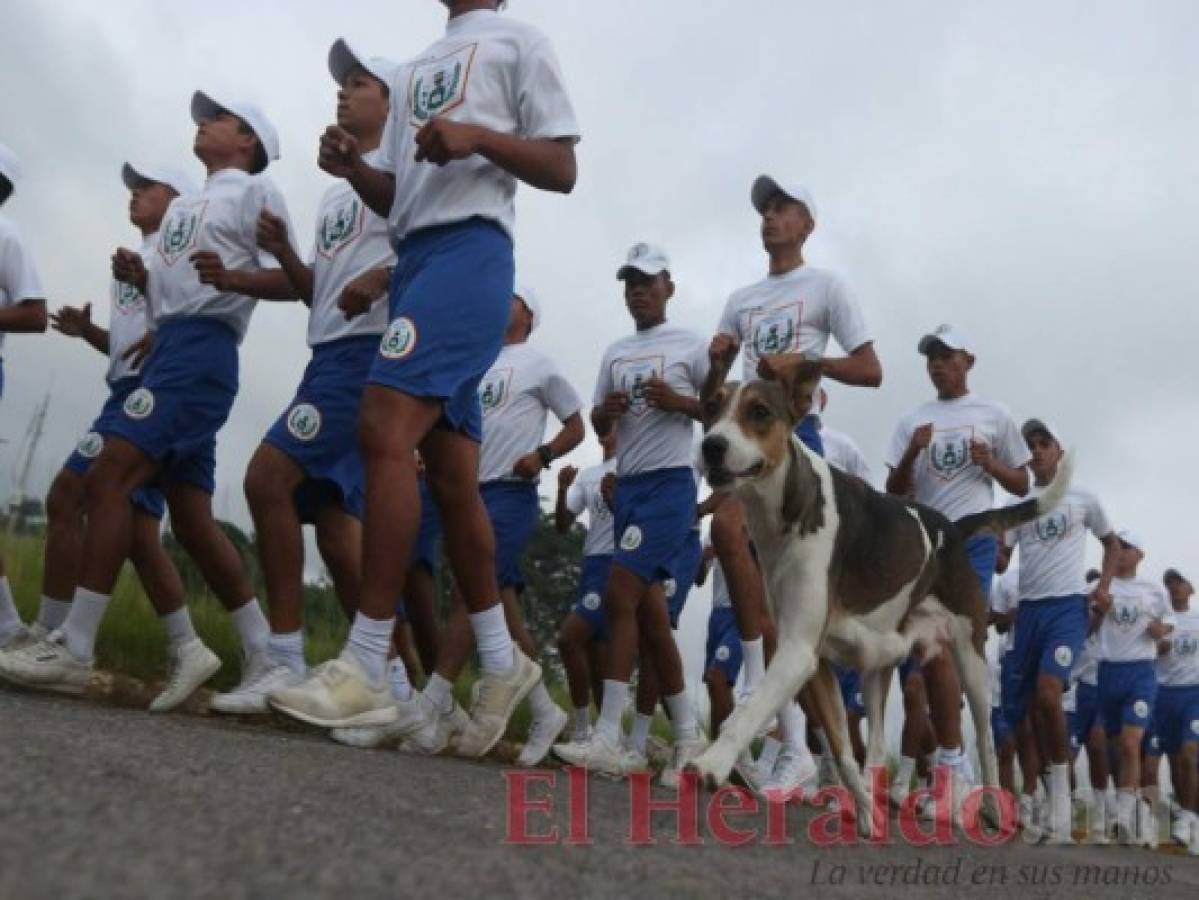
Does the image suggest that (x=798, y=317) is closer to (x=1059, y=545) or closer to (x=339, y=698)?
(x=339, y=698)

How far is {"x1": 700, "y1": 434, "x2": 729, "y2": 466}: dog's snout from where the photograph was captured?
3.74m

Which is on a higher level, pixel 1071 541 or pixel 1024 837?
pixel 1071 541

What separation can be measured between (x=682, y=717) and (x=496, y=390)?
84.3 inches

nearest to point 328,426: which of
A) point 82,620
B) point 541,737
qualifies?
point 82,620

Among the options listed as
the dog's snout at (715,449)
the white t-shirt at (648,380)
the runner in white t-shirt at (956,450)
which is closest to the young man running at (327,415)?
the dog's snout at (715,449)

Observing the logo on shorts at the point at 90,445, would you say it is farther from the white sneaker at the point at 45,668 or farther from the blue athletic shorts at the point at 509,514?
the blue athletic shorts at the point at 509,514

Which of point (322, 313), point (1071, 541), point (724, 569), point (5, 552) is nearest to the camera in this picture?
point (322, 313)

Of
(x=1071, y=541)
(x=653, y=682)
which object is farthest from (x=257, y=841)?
(x=1071, y=541)

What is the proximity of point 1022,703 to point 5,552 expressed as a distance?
767cm

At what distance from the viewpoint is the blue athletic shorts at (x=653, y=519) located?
601 centimetres

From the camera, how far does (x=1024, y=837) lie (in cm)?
564

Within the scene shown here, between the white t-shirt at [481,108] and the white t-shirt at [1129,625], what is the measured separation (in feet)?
32.4

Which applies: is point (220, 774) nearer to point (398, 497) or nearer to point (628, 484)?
point (398, 497)

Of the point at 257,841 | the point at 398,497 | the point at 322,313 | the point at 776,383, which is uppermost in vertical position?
the point at 322,313
